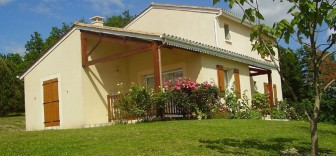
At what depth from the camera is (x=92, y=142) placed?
8695mm

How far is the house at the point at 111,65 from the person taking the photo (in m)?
15.9

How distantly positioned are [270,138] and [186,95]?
17.7ft

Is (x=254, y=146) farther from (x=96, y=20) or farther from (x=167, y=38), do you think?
(x=96, y=20)

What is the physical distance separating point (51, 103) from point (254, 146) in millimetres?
12219

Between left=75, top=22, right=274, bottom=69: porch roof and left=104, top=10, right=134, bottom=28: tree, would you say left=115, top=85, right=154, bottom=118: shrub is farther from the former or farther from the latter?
left=104, top=10, right=134, bottom=28: tree

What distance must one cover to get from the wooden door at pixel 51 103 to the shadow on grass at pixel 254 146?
35.9ft

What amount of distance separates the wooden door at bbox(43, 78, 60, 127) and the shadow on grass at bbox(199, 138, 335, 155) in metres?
10.9

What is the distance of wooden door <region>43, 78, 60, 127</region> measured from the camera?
58.6 ft

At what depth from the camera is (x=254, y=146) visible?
316 inches

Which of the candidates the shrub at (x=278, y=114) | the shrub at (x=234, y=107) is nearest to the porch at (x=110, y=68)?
the shrub at (x=234, y=107)

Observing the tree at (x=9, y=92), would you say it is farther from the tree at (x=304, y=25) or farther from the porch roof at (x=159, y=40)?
the tree at (x=304, y=25)

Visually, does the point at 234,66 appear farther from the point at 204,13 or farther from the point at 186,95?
the point at 186,95

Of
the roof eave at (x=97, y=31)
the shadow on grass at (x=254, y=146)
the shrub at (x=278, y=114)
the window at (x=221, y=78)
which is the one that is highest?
the roof eave at (x=97, y=31)

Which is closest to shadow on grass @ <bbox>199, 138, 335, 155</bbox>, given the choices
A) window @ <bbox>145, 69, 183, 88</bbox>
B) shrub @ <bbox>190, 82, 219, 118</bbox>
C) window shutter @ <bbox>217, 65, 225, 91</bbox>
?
shrub @ <bbox>190, 82, 219, 118</bbox>
